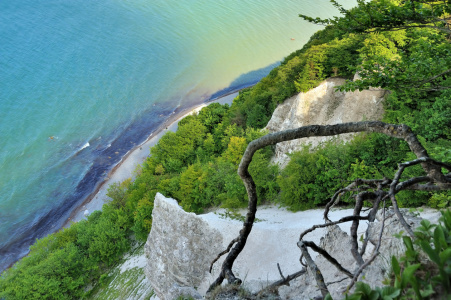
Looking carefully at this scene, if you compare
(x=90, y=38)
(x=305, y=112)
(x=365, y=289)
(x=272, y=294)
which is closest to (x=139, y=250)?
(x=305, y=112)

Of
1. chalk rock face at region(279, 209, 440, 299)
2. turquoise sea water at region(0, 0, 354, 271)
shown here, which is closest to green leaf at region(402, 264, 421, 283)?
chalk rock face at region(279, 209, 440, 299)

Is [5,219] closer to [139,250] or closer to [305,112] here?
[139,250]

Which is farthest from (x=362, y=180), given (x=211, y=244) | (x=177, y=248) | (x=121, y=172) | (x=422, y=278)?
(x=121, y=172)

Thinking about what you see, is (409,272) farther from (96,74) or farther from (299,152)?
(96,74)

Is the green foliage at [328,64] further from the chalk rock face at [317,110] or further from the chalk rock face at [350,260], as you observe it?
the chalk rock face at [350,260]

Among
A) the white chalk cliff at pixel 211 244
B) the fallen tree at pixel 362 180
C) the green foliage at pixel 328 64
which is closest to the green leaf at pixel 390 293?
the fallen tree at pixel 362 180

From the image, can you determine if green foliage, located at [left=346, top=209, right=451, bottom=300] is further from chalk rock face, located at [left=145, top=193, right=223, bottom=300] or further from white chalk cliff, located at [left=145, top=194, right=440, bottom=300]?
chalk rock face, located at [left=145, top=193, right=223, bottom=300]
